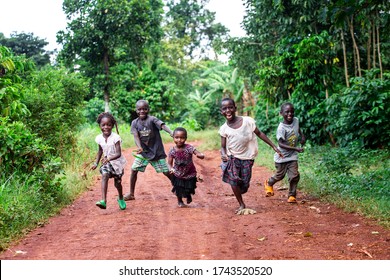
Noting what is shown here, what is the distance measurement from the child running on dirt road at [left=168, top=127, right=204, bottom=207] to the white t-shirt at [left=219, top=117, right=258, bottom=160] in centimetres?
65

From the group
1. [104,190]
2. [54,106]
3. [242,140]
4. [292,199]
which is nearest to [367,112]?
[292,199]

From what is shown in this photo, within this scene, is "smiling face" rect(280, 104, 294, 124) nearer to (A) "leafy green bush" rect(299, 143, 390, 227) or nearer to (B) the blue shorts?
(A) "leafy green bush" rect(299, 143, 390, 227)

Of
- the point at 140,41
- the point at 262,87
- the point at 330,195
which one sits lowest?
the point at 330,195

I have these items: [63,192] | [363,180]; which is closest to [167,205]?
[63,192]

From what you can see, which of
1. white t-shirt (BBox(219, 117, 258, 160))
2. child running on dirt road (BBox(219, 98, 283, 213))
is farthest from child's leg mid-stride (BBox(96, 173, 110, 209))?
white t-shirt (BBox(219, 117, 258, 160))

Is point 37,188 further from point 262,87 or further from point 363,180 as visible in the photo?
point 262,87

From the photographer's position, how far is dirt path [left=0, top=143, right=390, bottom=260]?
16.8 ft

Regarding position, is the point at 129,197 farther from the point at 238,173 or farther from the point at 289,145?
the point at 289,145

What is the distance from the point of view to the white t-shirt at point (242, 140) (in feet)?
23.9

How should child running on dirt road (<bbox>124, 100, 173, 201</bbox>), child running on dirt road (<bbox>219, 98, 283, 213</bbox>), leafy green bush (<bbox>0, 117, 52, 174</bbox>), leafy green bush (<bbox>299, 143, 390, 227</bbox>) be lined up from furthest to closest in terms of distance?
child running on dirt road (<bbox>124, 100, 173, 201</bbox>) → leafy green bush (<bbox>0, 117, 52, 174</bbox>) → child running on dirt road (<bbox>219, 98, 283, 213</bbox>) → leafy green bush (<bbox>299, 143, 390, 227</bbox>)

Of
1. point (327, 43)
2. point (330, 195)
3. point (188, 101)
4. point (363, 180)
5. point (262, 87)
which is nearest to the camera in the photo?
point (330, 195)

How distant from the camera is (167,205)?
8.19 metres

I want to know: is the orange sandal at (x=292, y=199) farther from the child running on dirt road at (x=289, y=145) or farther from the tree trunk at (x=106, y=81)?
the tree trunk at (x=106, y=81)
